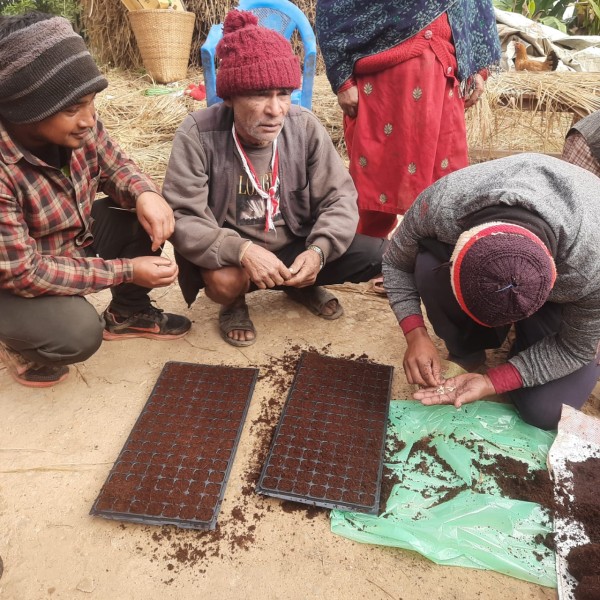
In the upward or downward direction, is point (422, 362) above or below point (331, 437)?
above

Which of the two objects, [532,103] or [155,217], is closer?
[155,217]

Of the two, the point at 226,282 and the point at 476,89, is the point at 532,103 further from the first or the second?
the point at 226,282

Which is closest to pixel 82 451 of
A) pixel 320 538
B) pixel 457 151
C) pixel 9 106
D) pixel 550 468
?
pixel 320 538

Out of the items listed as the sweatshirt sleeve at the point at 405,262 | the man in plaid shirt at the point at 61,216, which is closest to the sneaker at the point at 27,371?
the man in plaid shirt at the point at 61,216

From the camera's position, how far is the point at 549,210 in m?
1.30

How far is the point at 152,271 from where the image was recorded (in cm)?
180

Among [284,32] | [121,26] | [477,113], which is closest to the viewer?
[284,32]

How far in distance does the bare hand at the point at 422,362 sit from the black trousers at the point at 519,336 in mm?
170

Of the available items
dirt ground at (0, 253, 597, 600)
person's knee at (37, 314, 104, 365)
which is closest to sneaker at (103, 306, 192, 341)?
dirt ground at (0, 253, 597, 600)

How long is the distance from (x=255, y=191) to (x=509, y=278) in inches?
48.1

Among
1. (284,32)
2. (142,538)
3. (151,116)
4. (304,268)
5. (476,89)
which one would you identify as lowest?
(151,116)

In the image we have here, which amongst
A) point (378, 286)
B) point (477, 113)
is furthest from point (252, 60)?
point (477, 113)

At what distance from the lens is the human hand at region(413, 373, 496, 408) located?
5.38 ft

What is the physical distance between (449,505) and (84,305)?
1382mm
